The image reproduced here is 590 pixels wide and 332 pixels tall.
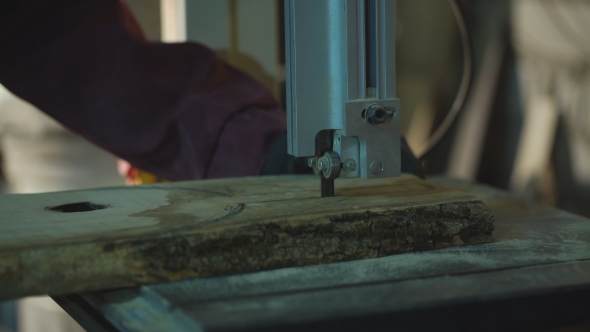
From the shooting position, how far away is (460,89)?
210 cm

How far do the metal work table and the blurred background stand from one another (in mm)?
1053

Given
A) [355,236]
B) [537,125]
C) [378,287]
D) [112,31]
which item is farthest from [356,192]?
[537,125]

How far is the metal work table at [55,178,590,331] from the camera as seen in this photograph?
67 centimetres

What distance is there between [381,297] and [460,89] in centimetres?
151

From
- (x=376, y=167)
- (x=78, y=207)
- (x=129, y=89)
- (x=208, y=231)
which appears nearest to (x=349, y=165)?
(x=376, y=167)

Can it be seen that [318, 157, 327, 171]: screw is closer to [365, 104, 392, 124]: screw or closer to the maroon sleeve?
[365, 104, 392, 124]: screw

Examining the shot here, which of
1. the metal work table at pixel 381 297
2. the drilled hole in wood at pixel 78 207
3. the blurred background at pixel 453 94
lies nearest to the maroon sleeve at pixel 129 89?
the blurred background at pixel 453 94

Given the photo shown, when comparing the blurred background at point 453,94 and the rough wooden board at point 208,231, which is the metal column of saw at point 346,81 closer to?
the rough wooden board at point 208,231

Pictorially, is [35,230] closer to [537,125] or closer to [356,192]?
[356,192]

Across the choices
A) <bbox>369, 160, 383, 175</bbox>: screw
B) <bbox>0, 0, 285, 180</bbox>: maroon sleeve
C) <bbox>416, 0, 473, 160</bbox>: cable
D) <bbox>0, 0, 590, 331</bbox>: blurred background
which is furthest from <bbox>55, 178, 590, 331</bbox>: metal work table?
<bbox>416, 0, 473, 160</bbox>: cable

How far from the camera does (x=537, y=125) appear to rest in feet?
6.38

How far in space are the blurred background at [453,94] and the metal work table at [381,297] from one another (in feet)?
3.46

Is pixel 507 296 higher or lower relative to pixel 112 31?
lower

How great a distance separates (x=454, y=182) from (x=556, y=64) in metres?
0.61
